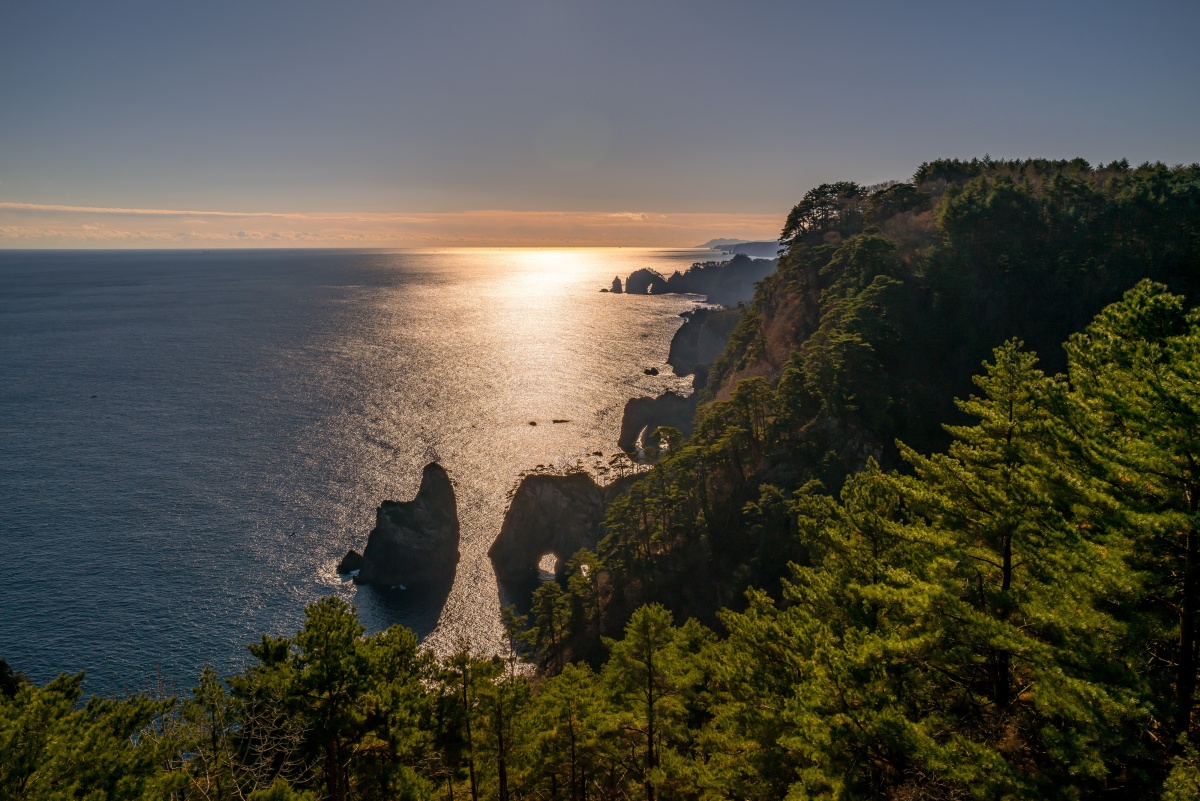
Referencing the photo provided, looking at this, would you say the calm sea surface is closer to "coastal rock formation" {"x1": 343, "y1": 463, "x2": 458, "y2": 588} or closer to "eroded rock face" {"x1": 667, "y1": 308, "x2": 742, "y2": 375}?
"coastal rock formation" {"x1": 343, "y1": 463, "x2": 458, "y2": 588}

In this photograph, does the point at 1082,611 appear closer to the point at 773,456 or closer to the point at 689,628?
the point at 689,628

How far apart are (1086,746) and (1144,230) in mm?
78844

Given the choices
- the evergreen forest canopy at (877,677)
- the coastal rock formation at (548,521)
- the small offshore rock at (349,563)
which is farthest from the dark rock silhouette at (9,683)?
the coastal rock formation at (548,521)

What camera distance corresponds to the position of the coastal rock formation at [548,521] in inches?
3044

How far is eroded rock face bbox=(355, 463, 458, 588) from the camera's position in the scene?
72.8m

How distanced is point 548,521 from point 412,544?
59.7 feet

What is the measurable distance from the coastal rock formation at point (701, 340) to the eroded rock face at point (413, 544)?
306ft

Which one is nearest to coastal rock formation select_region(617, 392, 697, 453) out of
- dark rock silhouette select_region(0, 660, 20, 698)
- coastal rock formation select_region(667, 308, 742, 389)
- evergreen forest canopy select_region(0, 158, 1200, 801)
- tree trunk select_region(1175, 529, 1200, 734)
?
coastal rock formation select_region(667, 308, 742, 389)

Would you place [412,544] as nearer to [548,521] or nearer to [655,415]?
[548,521]

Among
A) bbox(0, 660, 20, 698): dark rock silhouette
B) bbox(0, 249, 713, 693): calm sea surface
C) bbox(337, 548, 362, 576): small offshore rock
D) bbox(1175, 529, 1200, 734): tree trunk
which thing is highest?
bbox(1175, 529, 1200, 734): tree trunk

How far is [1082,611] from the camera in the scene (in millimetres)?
14070

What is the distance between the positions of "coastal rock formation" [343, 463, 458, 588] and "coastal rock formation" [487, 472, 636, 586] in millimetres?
6600

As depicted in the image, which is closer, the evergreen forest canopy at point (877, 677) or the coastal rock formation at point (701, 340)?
the evergreen forest canopy at point (877, 677)

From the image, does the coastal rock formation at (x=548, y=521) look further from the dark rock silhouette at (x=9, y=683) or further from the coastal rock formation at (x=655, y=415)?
the dark rock silhouette at (x=9, y=683)
